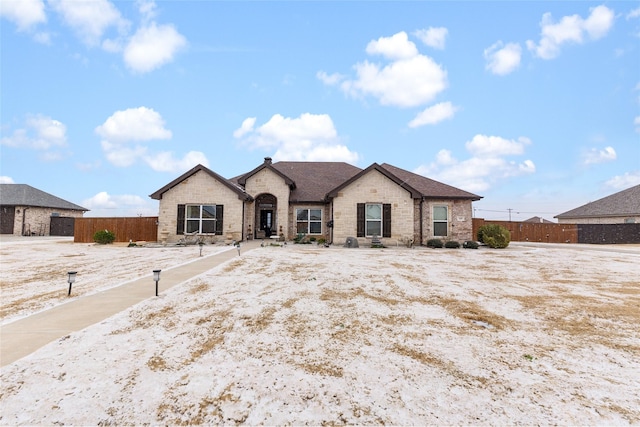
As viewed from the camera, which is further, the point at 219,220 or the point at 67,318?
the point at 219,220

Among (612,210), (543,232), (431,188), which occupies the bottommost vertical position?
(543,232)

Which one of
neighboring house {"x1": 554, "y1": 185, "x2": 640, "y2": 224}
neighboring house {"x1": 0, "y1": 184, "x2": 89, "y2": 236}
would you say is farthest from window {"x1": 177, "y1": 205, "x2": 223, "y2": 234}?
neighboring house {"x1": 554, "y1": 185, "x2": 640, "y2": 224}

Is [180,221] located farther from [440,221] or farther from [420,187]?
[440,221]

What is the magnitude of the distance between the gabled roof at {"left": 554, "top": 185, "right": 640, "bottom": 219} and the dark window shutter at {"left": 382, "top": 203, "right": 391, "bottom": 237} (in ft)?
88.2

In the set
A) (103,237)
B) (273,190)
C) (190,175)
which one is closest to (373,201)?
(273,190)

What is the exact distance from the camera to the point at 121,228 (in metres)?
21.2

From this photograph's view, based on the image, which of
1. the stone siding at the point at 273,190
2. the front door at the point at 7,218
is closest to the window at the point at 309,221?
the stone siding at the point at 273,190

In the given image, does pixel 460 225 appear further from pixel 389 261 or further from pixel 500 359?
pixel 500 359

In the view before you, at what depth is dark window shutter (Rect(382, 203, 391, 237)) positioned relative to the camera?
18.4 m

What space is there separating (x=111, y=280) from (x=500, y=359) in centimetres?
967

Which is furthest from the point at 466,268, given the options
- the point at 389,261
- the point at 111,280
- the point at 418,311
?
the point at 111,280

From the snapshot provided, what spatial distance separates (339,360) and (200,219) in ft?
56.7

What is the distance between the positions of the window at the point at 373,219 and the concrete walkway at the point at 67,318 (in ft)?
40.7

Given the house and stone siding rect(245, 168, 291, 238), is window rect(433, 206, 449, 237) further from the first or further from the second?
stone siding rect(245, 168, 291, 238)
